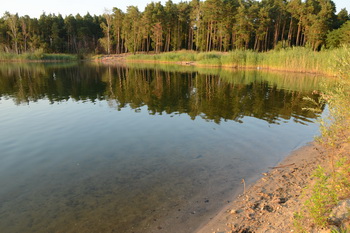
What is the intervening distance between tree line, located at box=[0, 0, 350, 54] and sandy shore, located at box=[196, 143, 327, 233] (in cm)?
5570

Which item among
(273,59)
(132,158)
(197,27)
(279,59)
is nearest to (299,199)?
(132,158)

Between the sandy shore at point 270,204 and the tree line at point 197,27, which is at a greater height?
the tree line at point 197,27

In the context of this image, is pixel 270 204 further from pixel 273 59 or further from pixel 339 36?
pixel 339 36

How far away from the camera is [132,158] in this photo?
8648mm

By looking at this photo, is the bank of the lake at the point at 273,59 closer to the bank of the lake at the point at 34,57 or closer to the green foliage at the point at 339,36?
the green foliage at the point at 339,36

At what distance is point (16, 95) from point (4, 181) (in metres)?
16.9

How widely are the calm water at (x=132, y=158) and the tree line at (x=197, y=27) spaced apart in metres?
50.7

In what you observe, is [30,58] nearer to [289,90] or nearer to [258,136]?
[289,90]

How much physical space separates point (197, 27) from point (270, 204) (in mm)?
81303

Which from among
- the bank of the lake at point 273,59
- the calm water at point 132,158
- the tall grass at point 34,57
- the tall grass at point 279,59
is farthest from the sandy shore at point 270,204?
the tall grass at point 34,57

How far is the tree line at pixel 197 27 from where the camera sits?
6625 cm

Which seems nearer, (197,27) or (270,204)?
(270,204)

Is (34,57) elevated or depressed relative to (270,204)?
elevated

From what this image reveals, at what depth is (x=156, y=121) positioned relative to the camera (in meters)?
13.5
